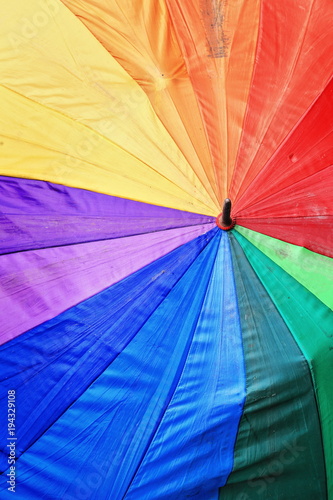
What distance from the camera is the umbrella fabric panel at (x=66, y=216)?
1833mm

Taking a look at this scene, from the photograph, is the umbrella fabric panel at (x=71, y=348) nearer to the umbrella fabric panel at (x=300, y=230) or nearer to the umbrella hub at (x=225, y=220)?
the umbrella hub at (x=225, y=220)

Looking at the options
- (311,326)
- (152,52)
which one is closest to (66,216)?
(152,52)

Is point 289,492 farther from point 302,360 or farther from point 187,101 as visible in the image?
point 187,101

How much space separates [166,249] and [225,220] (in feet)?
0.90

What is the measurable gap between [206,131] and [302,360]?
43.2 inches

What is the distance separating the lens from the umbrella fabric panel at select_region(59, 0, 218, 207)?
2.05 m

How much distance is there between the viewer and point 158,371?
164 centimetres

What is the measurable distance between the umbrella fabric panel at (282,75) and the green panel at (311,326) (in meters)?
0.40

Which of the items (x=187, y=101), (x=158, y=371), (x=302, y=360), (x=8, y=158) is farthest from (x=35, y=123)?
(x=302, y=360)

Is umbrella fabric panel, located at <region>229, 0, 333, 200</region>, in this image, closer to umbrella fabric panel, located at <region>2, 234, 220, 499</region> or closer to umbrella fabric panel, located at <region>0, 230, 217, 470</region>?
umbrella fabric panel, located at <region>0, 230, 217, 470</region>

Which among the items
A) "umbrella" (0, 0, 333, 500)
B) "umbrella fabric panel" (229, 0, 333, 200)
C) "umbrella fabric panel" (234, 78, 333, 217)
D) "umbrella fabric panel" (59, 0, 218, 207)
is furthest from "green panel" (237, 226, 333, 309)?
"umbrella fabric panel" (59, 0, 218, 207)

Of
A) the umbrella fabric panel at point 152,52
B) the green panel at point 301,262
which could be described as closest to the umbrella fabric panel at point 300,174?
the green panel at point 301,262

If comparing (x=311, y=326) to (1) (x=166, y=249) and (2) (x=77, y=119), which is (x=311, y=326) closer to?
(1) (x=166, y=249)

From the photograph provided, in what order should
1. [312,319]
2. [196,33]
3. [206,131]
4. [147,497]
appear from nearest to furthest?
[147,497] → [312,319] → [206,131] → [196,33]
